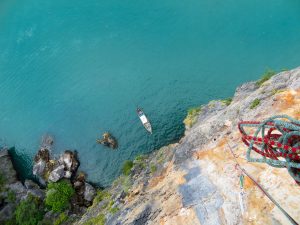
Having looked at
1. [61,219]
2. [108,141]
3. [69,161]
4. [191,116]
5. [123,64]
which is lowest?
[61,219]

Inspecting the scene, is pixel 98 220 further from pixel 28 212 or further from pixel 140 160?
pixel 28 212

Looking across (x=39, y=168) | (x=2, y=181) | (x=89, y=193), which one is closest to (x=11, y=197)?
(x=2, y=181)

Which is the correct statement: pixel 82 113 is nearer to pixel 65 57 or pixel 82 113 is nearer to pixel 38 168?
pixel 38 168

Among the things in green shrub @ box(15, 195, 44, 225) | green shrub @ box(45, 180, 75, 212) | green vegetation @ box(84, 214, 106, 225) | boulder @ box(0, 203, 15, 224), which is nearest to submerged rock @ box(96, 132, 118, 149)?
green shrub @ box(45, 180, 75, 212)

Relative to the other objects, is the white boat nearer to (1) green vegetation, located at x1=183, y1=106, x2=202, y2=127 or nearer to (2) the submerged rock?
(2) the submerged rock

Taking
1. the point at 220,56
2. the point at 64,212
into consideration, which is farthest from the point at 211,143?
the point at 220,56
